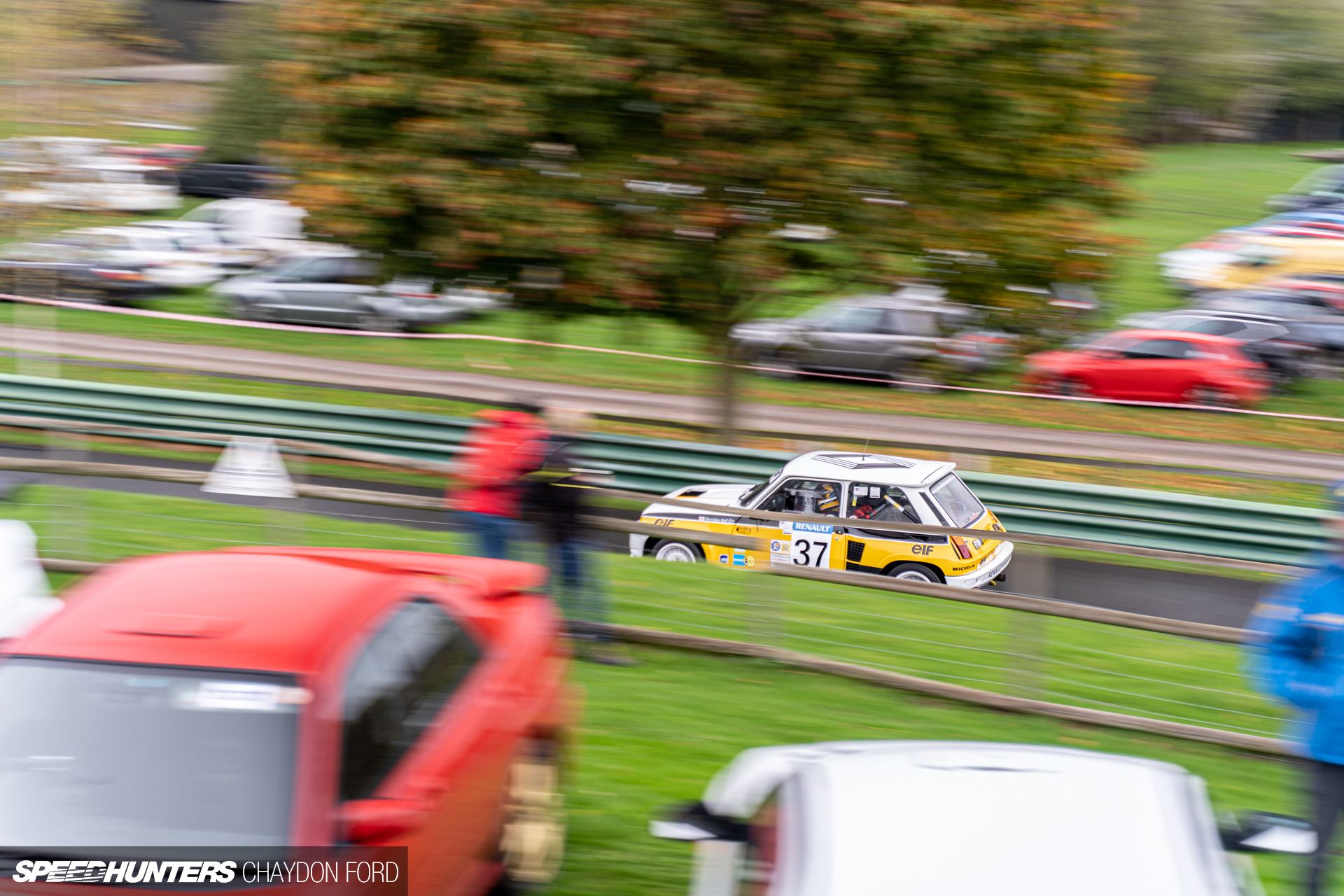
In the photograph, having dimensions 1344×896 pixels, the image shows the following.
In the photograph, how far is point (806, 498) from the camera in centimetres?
1228

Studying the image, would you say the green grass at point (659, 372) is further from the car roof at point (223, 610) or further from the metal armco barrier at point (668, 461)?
the car roof at point (223, 610)

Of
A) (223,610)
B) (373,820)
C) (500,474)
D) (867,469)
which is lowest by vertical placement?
(867,469)

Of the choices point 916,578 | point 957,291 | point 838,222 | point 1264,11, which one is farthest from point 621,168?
point 1264,11

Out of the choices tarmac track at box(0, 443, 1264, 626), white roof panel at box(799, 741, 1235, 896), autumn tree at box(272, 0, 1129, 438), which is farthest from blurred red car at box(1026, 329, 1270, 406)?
white roof panel at box(799, 741, 1235, 896)

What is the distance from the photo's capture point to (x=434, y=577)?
525 cm

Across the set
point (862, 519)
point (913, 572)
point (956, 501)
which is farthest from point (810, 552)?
point (956, 501)

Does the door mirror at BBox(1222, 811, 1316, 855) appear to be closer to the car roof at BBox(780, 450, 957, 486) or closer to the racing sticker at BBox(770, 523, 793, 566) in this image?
the racing sticker at BBox(770, 523, 793, 566)

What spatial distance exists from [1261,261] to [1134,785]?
101 ft

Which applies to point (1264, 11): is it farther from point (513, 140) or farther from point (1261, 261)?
point (513, 140)

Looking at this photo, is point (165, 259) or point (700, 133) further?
point (165, 259)

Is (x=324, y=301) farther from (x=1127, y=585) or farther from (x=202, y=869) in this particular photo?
(x=202, y=869)

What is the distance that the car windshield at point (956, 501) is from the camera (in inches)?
473

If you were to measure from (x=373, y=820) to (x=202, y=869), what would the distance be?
0.48 metres

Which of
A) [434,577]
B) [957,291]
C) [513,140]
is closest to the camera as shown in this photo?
[434,577]
